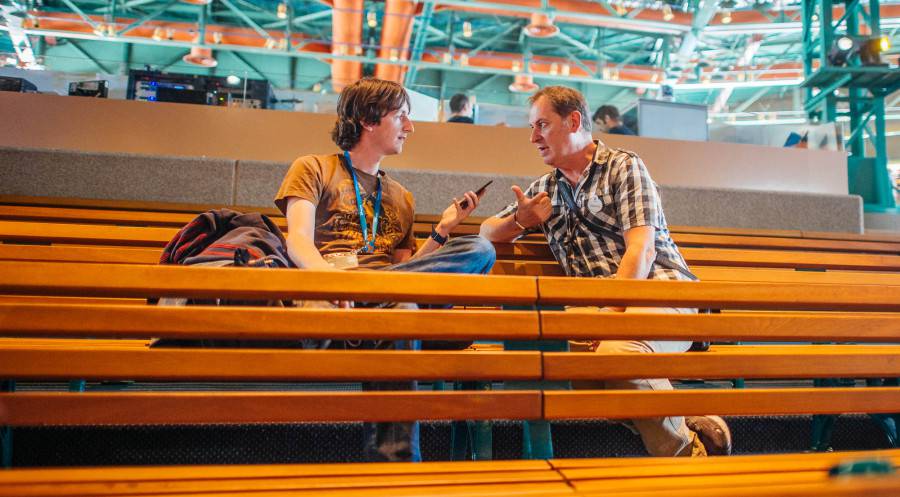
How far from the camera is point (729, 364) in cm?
130

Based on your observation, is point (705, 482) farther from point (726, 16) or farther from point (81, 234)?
point (726, 16)

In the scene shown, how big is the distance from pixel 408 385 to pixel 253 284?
0.40 meters

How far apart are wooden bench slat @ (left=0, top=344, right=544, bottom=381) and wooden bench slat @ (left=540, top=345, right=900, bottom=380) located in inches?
3.6

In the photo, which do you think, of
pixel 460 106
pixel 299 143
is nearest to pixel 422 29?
pixel 460 106

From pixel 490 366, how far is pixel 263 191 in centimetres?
183

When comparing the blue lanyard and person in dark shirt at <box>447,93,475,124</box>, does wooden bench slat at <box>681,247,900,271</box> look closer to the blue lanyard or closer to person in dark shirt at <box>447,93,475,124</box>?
the blue lanyard

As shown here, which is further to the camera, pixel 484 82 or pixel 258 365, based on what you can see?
pixel 484 82

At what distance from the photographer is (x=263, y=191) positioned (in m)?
2.72

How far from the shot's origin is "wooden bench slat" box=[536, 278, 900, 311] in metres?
1.31

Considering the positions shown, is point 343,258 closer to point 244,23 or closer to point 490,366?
point 490,366

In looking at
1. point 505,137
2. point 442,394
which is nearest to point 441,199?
point 505,137

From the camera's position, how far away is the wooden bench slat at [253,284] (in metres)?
1.12

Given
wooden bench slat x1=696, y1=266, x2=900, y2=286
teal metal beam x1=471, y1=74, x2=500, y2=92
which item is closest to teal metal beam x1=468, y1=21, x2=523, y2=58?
teal metal beam x1=471, y1=74, x2=500, y2=92

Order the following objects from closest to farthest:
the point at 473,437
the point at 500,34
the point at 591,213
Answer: the point at 473,437 → the point at 591,213 → the point at 500,34
